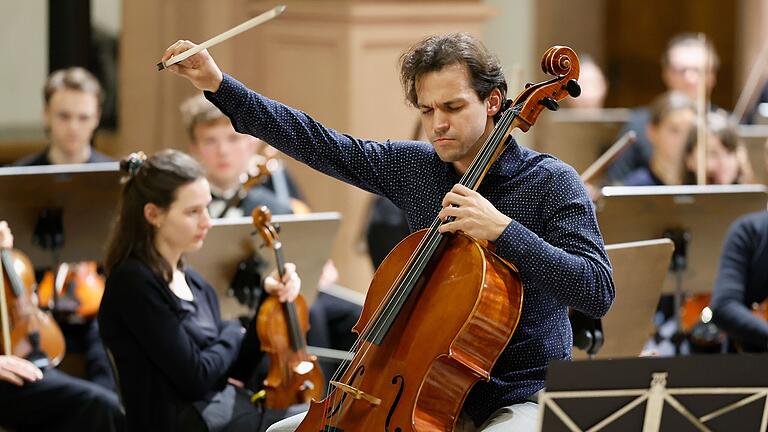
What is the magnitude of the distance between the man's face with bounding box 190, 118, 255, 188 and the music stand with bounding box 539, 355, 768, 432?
2.45 meters

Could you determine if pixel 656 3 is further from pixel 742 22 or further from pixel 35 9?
pixel 35 9

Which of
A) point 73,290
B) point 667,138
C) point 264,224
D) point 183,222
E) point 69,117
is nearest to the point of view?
point 183,222

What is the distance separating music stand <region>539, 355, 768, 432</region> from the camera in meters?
2.17

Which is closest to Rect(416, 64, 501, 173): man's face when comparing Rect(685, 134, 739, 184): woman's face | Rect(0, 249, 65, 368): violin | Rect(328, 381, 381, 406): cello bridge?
Rect(328, 381, 381, 406): cello bridge

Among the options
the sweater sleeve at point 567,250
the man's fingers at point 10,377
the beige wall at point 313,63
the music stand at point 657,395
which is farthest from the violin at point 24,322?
the beige wall at point 313,63

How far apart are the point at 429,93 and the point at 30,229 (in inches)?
72.4

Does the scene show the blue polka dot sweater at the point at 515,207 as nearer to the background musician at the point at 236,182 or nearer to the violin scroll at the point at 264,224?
the violin scroll at the point at 264,224

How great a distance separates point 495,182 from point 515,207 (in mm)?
68

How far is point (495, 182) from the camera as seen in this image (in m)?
2.59

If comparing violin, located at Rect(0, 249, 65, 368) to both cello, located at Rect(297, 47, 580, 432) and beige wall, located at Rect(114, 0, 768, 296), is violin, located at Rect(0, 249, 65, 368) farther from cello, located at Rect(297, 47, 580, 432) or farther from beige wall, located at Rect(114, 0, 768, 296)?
beige wall, located at Rect(114, 0, 768, 296)

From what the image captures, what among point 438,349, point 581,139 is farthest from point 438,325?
point 581,139

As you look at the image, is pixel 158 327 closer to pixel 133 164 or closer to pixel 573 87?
pixel 133 164

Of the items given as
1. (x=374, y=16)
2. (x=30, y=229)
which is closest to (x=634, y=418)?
(x=30, y=229)

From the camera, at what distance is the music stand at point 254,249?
3658 mm
